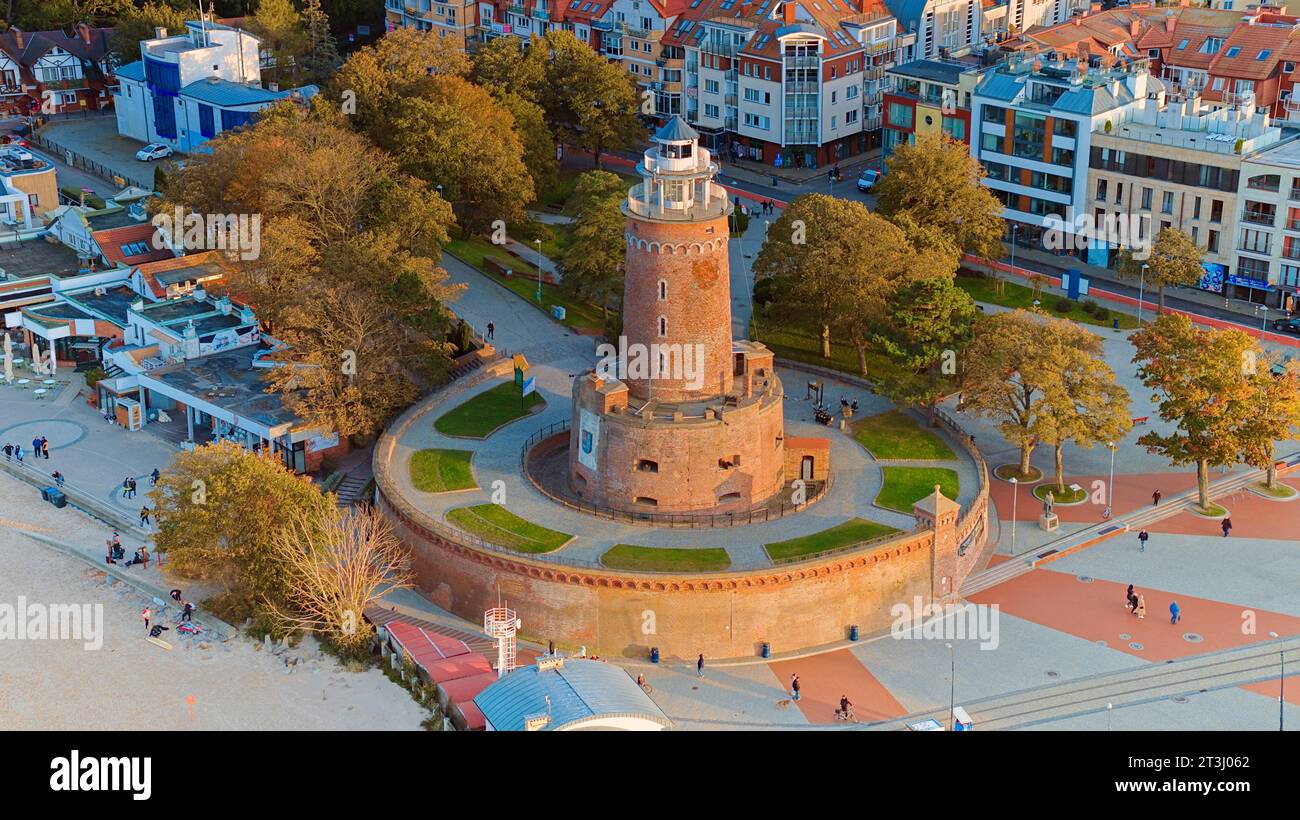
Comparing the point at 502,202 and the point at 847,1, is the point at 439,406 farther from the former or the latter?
the point at 847,1

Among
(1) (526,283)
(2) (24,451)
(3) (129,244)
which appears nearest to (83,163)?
(3) (129,244)

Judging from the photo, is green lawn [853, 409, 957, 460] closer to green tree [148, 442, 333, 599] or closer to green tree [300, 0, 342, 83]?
green tree [148, 442, 333, 599]

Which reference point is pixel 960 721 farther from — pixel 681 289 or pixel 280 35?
pixel 280 35

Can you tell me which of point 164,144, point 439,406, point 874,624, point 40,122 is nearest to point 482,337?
point 439,406

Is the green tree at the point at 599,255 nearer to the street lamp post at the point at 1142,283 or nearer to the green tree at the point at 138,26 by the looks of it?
the street lamp post at the point at 1142,283

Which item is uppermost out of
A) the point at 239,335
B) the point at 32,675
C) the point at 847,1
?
the point at 847,1
